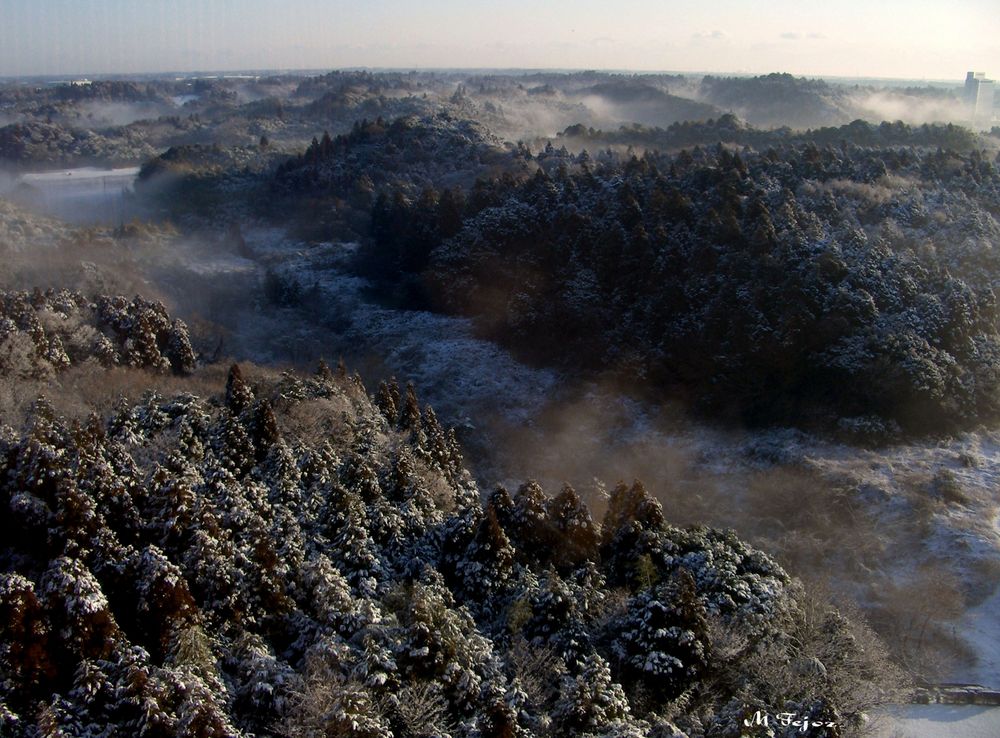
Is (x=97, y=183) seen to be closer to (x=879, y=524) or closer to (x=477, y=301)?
(x=477, y=301)

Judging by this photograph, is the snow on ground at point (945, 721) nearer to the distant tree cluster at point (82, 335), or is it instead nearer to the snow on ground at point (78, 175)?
the distant tree cluster at point (82, 335)

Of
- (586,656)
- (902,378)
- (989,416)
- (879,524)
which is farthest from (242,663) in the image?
(989,416)

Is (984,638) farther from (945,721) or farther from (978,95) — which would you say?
(978,95)

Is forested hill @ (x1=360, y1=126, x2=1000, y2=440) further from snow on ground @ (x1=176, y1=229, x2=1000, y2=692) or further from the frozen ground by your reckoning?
the frozen ground

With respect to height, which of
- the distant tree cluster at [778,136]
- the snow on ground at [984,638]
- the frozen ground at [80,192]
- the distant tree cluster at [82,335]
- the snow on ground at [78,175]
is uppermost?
the distant tree cluster at [778,136]

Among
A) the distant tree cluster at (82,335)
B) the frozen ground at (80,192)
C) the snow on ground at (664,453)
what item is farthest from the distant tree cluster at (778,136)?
the distant tree cluster at (82,335)

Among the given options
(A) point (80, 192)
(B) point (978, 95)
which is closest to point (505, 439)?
(A) point (80, 192)
